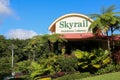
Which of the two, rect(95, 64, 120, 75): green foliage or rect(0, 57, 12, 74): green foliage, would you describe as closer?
rect(95, 64, 120, 75): green foliage

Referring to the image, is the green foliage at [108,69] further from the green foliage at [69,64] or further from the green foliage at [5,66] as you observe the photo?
the green foliage at [5,66]

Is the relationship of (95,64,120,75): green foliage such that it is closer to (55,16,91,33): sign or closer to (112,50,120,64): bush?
(112,50,120,64): bush

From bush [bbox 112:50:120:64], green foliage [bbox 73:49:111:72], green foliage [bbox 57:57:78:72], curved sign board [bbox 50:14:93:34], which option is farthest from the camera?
curved sign board [bbox 50:14:93:34]

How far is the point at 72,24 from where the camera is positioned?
31.2 metres

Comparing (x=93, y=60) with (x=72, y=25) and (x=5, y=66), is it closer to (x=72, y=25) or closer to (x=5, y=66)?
(x=72, y=25)

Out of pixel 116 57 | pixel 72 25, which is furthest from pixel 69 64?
pixel 72 25

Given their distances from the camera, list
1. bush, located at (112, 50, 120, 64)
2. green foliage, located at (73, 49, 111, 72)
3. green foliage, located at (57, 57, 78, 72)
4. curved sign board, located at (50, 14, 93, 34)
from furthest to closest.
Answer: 1. curved sign board, located at (50, 14, 93, 34)
2. bush, located at (112, 50, 120, 64)
3. green foliage, located at (57, 57, 78, 72)
4. green foliage, located at (73, 49, 111, 72)

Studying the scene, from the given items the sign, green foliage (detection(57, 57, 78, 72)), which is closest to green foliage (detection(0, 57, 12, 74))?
the sign

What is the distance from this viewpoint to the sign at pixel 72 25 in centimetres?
3080

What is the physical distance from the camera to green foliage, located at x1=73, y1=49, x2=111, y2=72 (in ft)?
81.0

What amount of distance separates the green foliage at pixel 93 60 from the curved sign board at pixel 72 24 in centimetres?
562

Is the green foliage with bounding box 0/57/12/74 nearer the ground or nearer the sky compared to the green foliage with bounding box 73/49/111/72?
nearer the ground

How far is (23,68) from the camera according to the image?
2955cm

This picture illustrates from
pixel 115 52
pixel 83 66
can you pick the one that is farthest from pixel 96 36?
pixel 83 66
